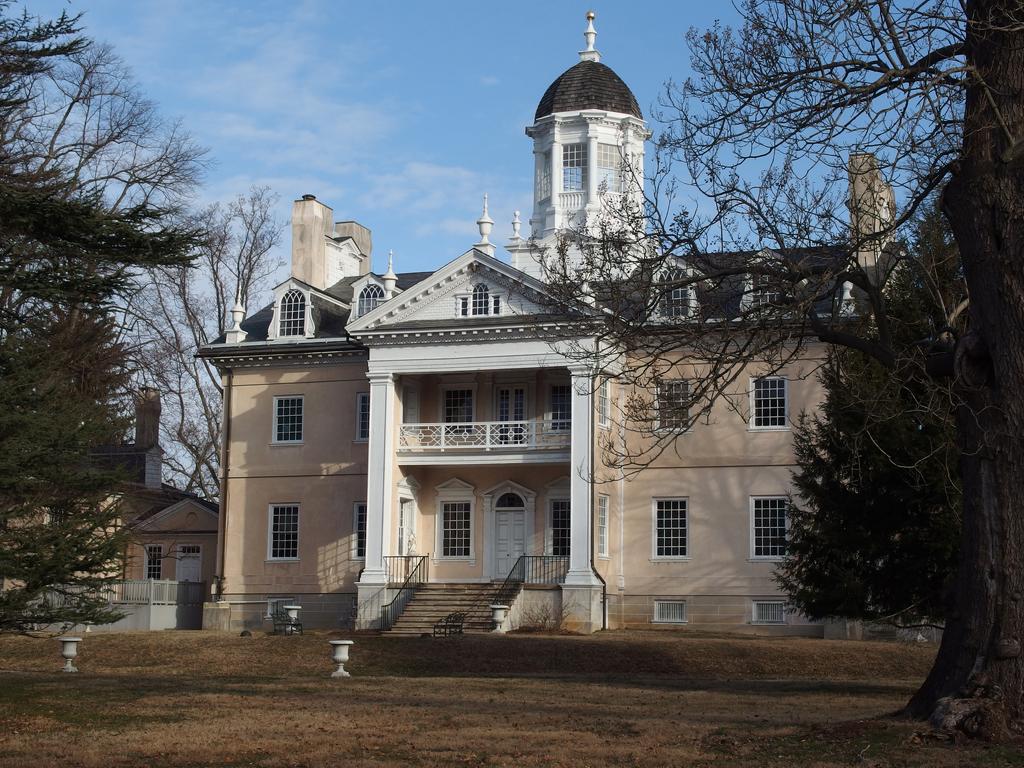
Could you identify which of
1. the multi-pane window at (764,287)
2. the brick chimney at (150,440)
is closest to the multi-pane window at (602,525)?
the multi-pane window at (764,287)

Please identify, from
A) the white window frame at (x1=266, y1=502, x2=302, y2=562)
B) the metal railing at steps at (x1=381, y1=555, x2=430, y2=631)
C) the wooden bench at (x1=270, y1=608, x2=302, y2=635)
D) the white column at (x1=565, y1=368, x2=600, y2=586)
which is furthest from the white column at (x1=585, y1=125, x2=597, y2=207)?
the wooden bench at (x1=270, y1=608, x2=302, y2=635)

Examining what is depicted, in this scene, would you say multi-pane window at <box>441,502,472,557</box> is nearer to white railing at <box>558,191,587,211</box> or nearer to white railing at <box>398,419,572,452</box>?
white railing at <box>398,419,572,452</box>

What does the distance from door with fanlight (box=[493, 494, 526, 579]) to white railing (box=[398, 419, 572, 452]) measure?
1.74 meters

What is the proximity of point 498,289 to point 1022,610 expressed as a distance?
75.5ft

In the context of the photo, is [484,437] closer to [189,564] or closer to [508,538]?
[508,538]

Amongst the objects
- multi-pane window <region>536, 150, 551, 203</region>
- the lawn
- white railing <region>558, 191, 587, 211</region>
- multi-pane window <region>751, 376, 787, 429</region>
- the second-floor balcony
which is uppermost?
multi-pane window <region>536, 150, 551, 203</region>

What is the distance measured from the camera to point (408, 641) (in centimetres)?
2864

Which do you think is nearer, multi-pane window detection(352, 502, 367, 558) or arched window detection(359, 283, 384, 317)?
multi-pane window detection(352, 502, 367, 558)

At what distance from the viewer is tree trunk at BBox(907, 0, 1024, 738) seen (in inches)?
493

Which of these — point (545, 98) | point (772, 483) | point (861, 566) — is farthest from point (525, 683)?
point (545, 98)

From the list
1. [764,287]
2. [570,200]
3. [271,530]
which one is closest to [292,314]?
[271,530]

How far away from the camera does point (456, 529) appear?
36.6m

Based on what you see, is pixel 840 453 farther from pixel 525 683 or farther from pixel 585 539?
pixel 585 539

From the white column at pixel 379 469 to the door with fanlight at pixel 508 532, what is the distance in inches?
130
